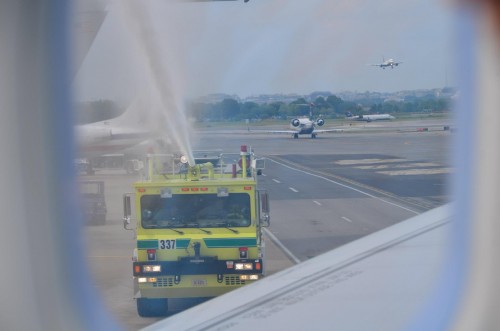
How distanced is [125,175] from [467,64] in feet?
9.58

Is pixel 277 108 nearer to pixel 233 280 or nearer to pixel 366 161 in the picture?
pixel 233 280

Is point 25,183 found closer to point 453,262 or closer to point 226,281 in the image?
point 453,262

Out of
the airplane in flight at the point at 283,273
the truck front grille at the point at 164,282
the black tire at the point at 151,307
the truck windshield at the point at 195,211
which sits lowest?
Result: the black tire at the point at 151,307

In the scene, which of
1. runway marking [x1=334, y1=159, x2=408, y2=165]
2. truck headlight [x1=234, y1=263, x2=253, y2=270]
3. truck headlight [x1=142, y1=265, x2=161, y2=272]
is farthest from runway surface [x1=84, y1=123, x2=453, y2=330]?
truck headlight [x1=234, y1=263, x2=253, y2=270]

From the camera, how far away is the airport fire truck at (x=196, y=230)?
400 centimetres

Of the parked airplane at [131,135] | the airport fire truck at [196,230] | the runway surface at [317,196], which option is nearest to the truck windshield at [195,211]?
the airport fire truck at [196,230]

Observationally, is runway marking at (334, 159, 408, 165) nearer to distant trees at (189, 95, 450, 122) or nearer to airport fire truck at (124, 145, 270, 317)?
distant trees at (189, 95, 450, 122)

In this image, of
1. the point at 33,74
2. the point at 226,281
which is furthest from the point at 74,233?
the point at 226,281

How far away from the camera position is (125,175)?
466 cm

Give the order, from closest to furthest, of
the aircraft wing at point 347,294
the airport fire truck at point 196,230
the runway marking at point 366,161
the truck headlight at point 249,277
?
1. the aircraft wing at point 347,294
2. the airport fire truck at point 196,230
3. the truck headlight at point 249,277
4. the runway marking at point 366,161

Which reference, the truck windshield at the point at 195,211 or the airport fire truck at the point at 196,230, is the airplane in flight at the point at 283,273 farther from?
the truck windshield at the point at 195,211

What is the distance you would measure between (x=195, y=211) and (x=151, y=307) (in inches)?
26.4

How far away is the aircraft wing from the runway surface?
11.7 inches

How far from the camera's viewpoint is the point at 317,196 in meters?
6.54
